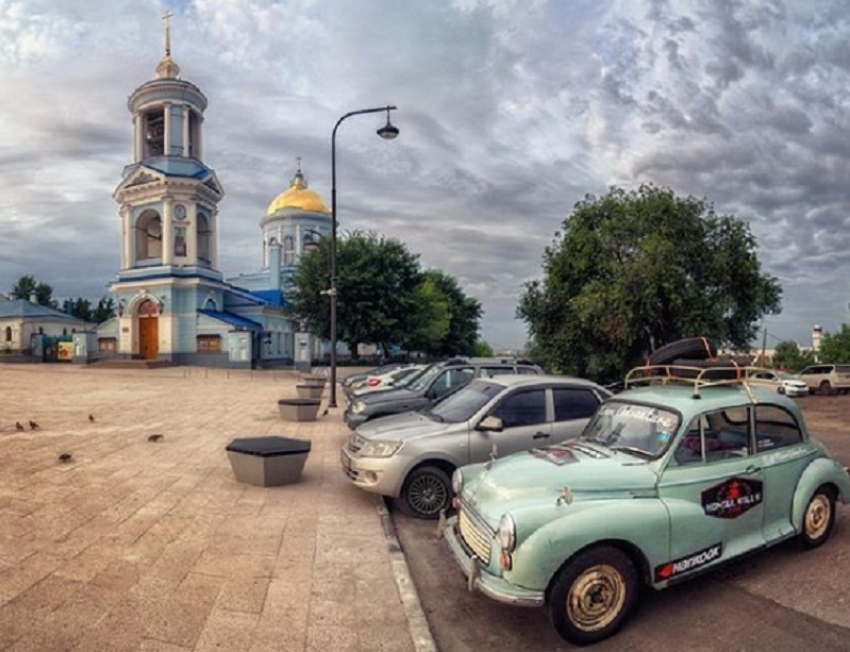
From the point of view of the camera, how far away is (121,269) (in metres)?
45.3

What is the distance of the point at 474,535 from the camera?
15.2 feet

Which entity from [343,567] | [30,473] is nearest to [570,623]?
[343,567]

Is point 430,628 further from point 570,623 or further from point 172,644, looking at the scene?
point 172,644

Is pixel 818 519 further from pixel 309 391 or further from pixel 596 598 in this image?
pixel 309 391

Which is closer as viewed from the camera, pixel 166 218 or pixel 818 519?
pixel 818 519

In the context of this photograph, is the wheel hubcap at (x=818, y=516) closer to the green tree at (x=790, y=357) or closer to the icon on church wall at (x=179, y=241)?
the icon on church wall at (x=179, y=241)

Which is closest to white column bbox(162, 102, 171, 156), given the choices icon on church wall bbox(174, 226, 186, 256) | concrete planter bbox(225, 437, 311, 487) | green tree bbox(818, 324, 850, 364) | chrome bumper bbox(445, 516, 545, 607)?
icon on church wall bbox(174, 226, 186, 256)

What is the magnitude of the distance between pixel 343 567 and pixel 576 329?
22.7 meters

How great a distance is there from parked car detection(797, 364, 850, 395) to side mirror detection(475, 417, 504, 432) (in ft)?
106

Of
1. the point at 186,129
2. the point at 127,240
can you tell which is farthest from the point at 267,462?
the point at 127,240

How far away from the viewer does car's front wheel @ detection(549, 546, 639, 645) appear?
4055 millimetres

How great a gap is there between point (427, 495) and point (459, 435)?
31.8 inches

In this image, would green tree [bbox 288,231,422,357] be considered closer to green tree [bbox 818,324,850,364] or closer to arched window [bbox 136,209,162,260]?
arched window [bbox 136,209,162,260]

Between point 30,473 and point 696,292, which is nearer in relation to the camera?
point 30,473
